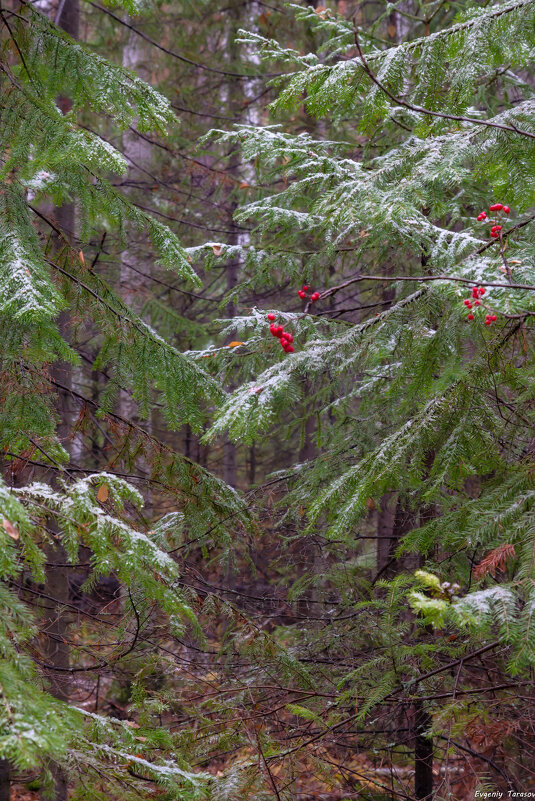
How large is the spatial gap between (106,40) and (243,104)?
2.44 metres

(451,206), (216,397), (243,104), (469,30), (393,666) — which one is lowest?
(393,666)

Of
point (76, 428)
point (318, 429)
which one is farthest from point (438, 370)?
point (76, 428)

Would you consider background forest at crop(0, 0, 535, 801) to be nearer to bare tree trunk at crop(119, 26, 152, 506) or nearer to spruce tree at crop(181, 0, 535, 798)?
spruce tree at crop(181, 0, 535, 798)

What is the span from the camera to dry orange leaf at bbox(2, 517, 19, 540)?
2.30 meters

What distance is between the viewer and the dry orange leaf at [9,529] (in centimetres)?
230

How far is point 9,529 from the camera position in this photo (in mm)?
2332

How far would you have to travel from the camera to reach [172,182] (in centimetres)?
1099

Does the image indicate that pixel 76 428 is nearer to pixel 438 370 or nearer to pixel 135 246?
pixel 438 370

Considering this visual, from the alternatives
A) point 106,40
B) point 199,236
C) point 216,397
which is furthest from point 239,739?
point 106,40

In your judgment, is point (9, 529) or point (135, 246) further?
point (135, 246)

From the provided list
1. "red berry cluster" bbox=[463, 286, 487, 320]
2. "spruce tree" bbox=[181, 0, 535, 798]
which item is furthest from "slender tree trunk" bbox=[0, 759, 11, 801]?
"red berry cluster" bbox=[463, 286, 487, 320]

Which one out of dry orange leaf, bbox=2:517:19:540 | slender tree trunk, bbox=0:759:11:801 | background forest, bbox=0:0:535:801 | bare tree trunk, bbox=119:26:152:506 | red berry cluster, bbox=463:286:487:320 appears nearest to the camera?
dry orange leaf, bbox=2:517:19:540

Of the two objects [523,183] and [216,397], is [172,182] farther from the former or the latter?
[523,183]

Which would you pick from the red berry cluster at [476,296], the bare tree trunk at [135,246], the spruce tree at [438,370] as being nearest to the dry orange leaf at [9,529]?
the spruce tree at [438,370]
